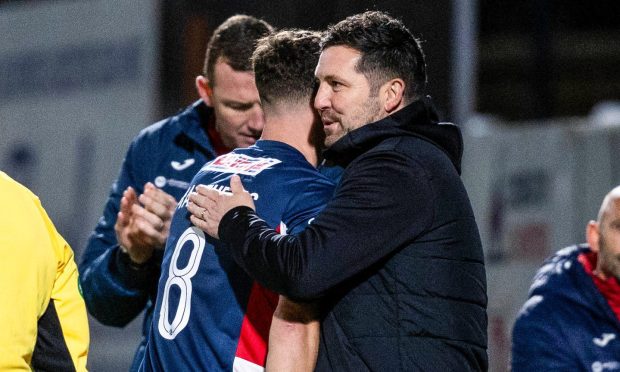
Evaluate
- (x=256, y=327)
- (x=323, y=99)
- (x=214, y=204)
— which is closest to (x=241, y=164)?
(x=214, y=204)

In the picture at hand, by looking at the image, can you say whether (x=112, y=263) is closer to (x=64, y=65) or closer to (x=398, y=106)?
(x=398, y=106)

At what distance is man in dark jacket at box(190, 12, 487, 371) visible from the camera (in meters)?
2.99

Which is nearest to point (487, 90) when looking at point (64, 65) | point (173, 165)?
point (64, 65)

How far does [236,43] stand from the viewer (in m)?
4.18

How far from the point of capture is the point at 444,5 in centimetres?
679

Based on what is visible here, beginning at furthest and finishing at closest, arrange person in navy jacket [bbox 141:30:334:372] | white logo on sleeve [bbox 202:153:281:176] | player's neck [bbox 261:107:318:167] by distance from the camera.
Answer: player's neck [bbox 261:107:318:167] → white logo on sleeve [bbox 202:153:281:176] → person in navy jacket [bbox 141:30:334:372]

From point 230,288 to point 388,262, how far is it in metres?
0.43

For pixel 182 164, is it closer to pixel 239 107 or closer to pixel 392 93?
pixel 239 107

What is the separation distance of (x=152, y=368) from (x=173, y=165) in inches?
44.3

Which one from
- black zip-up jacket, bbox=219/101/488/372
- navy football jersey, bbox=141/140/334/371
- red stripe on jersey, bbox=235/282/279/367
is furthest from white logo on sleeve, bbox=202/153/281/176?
red stripe on jersey, bbox=235/282/279/367

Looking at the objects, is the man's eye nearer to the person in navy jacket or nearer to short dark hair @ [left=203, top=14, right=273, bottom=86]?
short dark hair @ [left=203, top=14, right=273, bottom=86]

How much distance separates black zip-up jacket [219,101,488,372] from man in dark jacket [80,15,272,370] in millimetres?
843

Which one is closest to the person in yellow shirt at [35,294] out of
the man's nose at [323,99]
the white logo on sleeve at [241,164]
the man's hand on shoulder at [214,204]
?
the man's hand on shoulder at [214,204]

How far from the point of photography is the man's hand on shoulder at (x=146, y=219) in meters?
3.85
